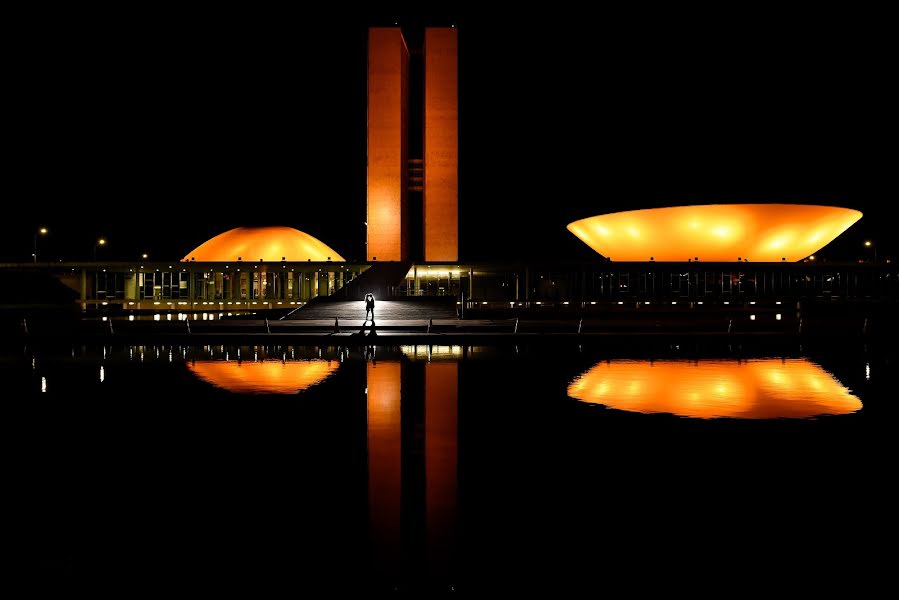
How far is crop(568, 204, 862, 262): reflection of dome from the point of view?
46781 mm

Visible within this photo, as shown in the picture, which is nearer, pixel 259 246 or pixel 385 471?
pixel 385 471

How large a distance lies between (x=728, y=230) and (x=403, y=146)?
70.5ft

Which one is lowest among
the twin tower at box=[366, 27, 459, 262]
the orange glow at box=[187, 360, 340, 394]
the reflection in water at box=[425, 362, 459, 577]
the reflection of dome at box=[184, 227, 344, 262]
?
the orange glow at box=[187, 360, 340, 394]

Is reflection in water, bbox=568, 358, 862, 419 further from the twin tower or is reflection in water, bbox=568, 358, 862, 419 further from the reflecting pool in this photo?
the twin tower

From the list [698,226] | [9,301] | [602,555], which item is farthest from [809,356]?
[9,301]

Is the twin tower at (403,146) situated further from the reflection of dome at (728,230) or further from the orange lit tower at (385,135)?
the reflection of dome at (728,230)

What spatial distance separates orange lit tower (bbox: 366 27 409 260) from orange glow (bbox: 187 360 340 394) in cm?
3755

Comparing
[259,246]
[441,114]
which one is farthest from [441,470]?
[259,246]

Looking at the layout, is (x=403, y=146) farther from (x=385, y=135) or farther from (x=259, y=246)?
(x=259, y=246)

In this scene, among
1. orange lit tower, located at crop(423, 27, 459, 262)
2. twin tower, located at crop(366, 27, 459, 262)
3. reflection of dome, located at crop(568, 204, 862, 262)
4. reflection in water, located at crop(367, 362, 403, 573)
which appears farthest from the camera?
orange lit tower, located at crop(423, 27, 459, 262)

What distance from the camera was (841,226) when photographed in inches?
1954

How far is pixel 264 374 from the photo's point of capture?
1338 cm

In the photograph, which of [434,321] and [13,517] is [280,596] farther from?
[434,321]

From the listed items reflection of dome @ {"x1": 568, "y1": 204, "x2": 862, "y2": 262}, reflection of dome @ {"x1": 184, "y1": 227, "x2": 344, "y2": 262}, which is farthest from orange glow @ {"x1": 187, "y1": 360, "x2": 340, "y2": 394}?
reflection of dome @ {"x1": 184, "y1": 227, "x2": 344, "y2": 262}
